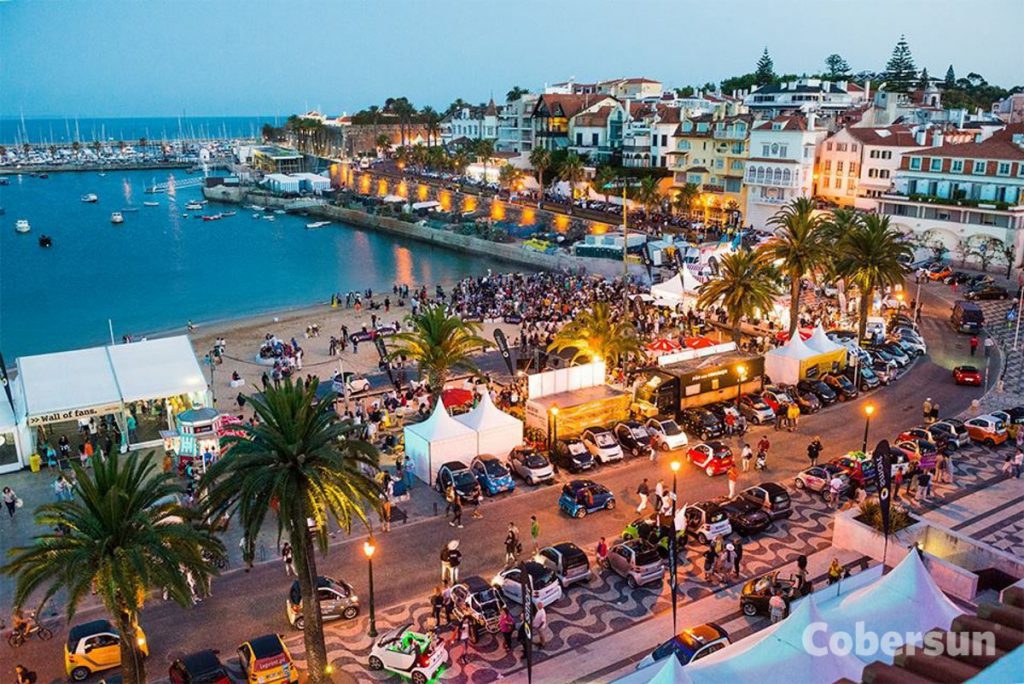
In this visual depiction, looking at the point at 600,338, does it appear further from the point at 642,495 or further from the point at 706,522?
the point at 706,522

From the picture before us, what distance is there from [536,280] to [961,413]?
35.1 metres

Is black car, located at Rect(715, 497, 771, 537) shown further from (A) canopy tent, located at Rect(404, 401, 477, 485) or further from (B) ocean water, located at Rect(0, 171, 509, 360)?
(B) ocean water, located at Rect(0, 171, 509, 360)

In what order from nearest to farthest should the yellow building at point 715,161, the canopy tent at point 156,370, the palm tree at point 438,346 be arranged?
1. the canopy tent at point 156,370
2. the palm tree at point 438,346
3. the yellow building at point 715,161

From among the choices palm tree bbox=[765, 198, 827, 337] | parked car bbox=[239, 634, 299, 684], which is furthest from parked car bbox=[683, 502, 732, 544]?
palm tree bbox=[765, 198, 827, 337]

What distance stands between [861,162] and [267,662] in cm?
6755

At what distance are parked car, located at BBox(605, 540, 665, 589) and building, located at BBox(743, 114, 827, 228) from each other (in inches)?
2219

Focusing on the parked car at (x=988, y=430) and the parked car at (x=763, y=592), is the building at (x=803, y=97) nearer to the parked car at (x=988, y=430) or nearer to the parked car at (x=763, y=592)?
the parked car at (x=988, y=430)

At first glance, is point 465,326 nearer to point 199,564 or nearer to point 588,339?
point 588,339

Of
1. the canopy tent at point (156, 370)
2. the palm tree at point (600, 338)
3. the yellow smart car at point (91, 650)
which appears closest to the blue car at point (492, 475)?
the palm tree at point (600, 338)

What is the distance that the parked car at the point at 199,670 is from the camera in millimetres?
16016

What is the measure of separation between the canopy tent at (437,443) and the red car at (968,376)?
73.5 ft

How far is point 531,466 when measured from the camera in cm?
2659

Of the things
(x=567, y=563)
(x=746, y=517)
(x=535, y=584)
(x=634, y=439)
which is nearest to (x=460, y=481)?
(x=567, y=563)

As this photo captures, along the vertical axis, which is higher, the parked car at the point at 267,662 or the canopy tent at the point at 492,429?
the canopy tent at the point at 492,429
